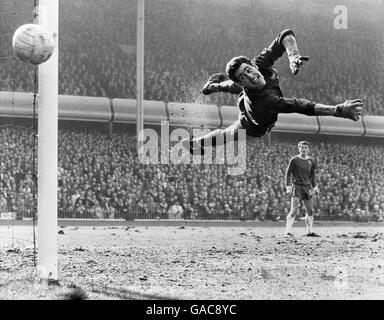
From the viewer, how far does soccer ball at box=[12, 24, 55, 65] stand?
5.35 m

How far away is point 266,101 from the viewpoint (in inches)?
292

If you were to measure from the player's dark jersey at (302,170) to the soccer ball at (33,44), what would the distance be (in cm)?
502

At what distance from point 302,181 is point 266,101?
2.41 metres

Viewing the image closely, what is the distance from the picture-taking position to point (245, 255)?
7477mm

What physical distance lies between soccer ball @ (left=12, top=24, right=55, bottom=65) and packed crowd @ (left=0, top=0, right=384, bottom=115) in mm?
3258

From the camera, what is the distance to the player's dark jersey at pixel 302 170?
935 cm

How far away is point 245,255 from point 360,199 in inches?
217

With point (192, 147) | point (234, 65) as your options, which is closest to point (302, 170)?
Answer: point (192, 147)

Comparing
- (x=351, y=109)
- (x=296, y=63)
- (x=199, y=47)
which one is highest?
(x=199, y=47)

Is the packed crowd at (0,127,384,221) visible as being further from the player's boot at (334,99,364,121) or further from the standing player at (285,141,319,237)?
the player's boot at (334,99,364,121)

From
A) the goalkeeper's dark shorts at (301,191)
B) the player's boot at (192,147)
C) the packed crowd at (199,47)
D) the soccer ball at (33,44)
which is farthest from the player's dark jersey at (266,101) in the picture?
the soccer ball at (33,44)

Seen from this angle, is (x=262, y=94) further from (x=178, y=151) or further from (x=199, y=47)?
(x=199, y=47)
